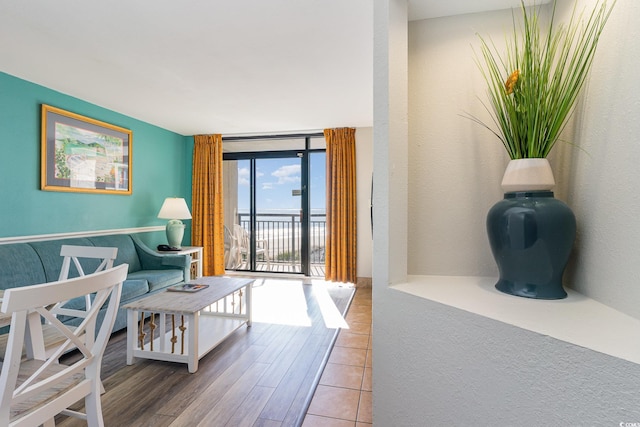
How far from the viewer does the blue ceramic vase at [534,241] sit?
33.4 inches

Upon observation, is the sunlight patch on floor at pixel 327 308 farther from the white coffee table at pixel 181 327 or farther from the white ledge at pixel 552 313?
the white ledge at pixel 552 313

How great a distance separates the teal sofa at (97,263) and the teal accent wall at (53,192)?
9.6 inches

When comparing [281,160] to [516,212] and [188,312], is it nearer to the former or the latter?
[188,312]

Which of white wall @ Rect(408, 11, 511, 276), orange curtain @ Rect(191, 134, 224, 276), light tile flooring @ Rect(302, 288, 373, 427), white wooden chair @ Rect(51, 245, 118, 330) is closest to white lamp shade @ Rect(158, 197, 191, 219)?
orange curtain @ Rect(191, 134, 224, 276)

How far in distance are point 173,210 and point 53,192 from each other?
1.36 meters

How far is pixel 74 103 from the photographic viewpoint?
10.8 ft

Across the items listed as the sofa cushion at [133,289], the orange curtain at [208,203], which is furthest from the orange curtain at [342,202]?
the sofa cushion at [133,289]

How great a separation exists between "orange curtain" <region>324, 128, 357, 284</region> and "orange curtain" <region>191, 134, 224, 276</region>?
1891 millimetres

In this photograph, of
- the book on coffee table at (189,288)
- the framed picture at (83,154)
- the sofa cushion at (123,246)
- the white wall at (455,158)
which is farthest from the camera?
the sofa cushion at (123,246)

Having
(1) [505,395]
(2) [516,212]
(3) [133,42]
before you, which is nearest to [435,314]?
(1) [505,395]

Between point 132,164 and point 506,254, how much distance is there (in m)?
4.49

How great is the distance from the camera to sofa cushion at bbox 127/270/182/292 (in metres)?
3.28

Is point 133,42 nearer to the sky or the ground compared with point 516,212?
nearer to the sky

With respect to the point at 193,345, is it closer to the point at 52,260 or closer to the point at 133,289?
the point at 133,289
